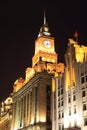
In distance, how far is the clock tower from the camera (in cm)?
10425

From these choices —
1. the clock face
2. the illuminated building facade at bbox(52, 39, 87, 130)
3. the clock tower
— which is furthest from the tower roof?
the illuminated building facade at bbox(52, 39, 87, 130)

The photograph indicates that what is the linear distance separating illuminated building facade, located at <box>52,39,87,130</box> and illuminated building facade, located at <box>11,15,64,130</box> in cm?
1063

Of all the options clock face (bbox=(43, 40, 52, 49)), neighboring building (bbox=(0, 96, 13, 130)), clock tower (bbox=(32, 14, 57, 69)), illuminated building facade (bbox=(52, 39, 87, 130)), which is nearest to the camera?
illuminated building facade (bbox=(52, 39, 87, 130))

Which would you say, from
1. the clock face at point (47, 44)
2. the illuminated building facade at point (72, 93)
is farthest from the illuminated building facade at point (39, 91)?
the illuminated building facade at point (72, 93)

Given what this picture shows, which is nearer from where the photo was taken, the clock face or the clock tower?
the clock tower

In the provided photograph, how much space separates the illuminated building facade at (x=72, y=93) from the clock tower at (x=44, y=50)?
27.3 meters

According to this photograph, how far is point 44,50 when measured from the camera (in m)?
108

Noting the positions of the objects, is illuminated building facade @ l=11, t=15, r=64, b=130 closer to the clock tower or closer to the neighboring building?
the clock tower

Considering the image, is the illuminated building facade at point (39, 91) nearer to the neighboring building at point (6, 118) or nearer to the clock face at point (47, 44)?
Answer: the clock face at point (47, 44)

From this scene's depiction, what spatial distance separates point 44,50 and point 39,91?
23788mm

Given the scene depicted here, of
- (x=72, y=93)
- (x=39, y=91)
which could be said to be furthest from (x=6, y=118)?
(x=72, y=93)

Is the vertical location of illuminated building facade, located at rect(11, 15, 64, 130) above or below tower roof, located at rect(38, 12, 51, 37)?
below

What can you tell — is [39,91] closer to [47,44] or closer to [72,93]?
[72,93]

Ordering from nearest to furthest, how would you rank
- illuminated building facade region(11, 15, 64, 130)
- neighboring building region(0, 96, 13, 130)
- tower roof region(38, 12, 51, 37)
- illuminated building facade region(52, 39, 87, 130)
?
illuminated building facade region(52, 39, 87, 130), illuminated building facade region(11, 15, 64, 130), tower roof region(38, 12, 51, 37), neighboring building region(0, 96, 13, 130)
